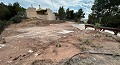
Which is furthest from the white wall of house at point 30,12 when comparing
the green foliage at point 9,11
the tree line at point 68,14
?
the tree line at point 68,14

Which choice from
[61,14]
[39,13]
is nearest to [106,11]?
[61,14]

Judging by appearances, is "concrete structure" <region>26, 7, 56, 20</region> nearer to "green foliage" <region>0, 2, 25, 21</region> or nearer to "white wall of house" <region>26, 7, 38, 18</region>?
"white wall of house" <region>26, 7, 38, 18</region>

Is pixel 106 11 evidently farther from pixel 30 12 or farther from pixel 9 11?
pixel 9 11

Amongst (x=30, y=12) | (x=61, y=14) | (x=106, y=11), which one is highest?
(x=30, y=12)

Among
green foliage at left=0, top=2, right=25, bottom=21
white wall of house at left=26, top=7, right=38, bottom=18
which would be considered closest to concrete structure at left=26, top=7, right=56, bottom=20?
white wall of house at left=26, top=7, right=38, bottom=18

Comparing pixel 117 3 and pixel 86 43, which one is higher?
pixel 117 3

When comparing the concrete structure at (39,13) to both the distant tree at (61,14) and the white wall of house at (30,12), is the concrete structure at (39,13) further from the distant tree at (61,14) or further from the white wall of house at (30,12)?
the distant tree at (61,14)

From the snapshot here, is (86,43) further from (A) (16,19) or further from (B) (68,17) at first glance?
(B) (68,17)

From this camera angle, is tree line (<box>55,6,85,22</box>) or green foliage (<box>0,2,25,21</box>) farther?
tree line (<box>55,6,85,22</box>)

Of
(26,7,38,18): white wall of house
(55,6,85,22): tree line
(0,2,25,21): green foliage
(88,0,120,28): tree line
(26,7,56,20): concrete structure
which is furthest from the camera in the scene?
(55,6,85,22): tree line

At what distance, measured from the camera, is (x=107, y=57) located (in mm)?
5750

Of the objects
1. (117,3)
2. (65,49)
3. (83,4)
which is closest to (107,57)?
(65,49)

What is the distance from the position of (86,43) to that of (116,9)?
102ft

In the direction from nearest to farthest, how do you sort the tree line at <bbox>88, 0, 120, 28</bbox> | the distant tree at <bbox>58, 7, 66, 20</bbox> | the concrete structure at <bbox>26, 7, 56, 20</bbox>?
1. the concrete structure at <bbox>26, 7, 56, 20</bbox>
2. the tree line at <bbox>88, 0, 120, 28</bbox>
3. the distant tree at <bbox>58, 7, 66, 20</bbox>
